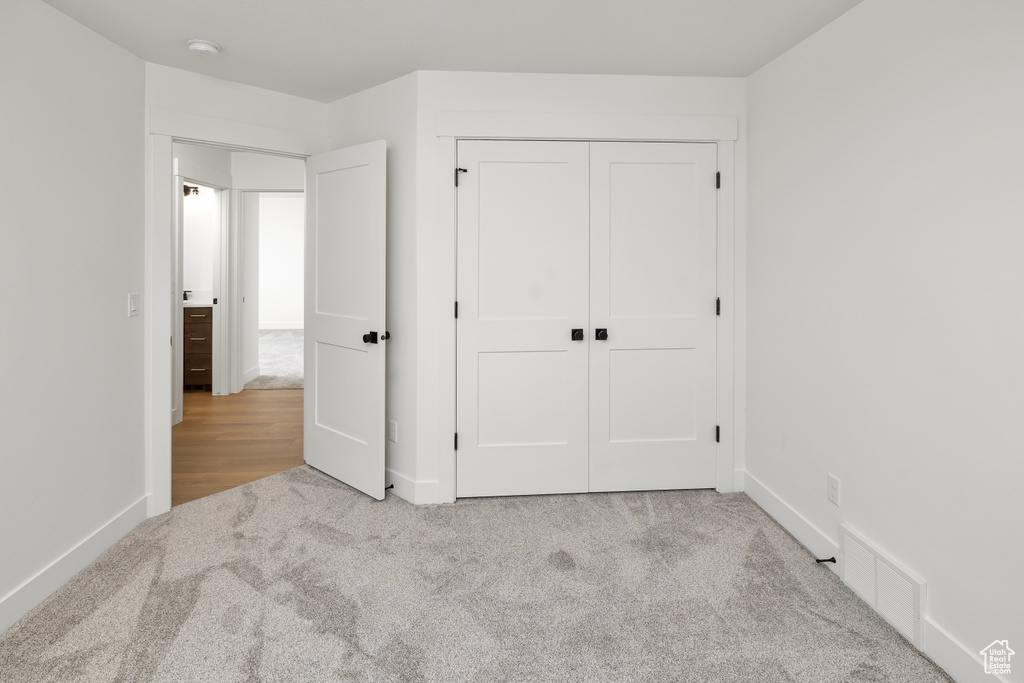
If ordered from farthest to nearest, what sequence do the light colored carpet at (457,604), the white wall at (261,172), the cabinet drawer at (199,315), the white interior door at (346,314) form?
the cabinet drawer at (199,315), the white wall at (261,172), the white interior door at (346,314), the light colored carpet at (457,604)

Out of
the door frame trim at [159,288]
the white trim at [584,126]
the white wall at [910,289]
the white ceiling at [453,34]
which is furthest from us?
the white trim at [584,126]

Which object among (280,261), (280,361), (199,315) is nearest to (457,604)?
(199,315)

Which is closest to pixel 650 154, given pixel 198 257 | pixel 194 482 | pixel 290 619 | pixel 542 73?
pixel 542 73

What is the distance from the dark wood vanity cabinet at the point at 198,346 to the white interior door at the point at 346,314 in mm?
2712

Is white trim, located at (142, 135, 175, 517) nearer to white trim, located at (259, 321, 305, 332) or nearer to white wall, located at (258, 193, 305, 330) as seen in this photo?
white trim, located at (259, 321, 305, 332)

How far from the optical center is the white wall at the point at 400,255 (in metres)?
3.12

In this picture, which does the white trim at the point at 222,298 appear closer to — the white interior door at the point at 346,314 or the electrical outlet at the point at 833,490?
the white interior door at the point at 346,314

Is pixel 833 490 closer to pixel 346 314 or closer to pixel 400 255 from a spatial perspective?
pixel 400 255

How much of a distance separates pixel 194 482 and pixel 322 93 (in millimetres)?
2467

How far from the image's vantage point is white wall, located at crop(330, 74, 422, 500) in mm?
3125

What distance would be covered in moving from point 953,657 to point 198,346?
245 inches

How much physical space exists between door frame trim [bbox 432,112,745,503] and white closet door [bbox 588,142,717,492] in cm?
5

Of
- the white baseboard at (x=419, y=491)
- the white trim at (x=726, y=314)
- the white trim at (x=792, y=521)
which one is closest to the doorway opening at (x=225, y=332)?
the white baseboard at (x=419, y=491)

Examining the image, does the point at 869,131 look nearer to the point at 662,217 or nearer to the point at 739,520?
the point at 662,217
